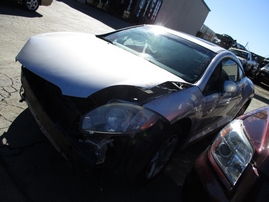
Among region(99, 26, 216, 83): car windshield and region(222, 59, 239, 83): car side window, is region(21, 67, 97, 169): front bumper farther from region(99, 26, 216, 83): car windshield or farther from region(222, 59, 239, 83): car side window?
region(222, 59, 239, 83): car side window

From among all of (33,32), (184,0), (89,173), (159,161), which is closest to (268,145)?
(159,161)

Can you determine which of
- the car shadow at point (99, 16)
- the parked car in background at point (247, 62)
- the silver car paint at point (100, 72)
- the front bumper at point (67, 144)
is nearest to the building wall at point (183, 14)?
the car shadow at point (99, 16)

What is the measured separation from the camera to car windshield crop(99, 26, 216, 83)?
116 inches

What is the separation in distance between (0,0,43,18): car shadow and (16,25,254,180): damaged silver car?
245 inches

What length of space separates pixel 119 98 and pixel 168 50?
4.54 feet

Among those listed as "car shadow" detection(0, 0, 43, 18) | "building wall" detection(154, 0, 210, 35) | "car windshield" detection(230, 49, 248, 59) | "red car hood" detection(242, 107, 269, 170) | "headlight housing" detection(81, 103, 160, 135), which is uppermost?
"building wall" detection(154, 0, 210, 35)

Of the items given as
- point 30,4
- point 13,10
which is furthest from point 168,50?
point 30,4

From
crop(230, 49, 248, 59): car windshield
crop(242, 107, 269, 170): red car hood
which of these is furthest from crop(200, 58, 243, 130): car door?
crop(230, 49, 248, 59): car windshield

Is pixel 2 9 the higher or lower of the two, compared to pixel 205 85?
lower

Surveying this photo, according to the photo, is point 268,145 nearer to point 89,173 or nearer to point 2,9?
point 89,173

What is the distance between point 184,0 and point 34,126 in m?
25.6

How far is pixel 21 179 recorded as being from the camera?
216 centimetres

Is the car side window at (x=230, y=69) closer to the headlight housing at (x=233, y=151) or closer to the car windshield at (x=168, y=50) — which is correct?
the car windshield at (x=168, y=50)

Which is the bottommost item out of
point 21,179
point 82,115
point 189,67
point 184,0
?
point 21,179
